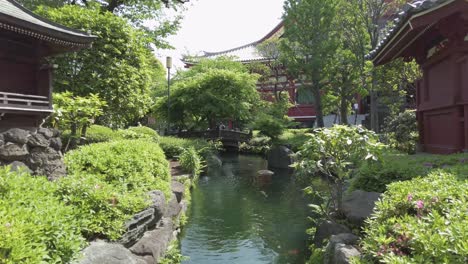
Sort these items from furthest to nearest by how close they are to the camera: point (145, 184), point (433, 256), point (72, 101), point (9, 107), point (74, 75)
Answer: point (74, 75) → point (72, 101) → point (9, 107) → point (145, 184) → point (433, 256)

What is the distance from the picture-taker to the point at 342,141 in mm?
6719

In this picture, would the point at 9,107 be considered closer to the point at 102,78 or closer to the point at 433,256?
the point at 102,78

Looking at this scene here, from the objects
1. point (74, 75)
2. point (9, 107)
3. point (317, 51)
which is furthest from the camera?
point (317, 51)

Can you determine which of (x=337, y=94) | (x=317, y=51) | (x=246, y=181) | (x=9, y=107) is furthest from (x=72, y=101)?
(x=337, y=94)

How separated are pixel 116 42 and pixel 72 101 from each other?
12.5ft

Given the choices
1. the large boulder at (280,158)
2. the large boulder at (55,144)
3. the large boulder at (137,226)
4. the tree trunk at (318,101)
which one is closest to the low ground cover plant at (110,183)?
the large boulder at (137,226)

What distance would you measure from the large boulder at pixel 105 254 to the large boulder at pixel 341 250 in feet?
8.18

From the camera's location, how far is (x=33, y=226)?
3.38 m

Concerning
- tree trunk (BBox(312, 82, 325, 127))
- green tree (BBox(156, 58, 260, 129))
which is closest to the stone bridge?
green tree (BBox(156, 58, 260, 129))

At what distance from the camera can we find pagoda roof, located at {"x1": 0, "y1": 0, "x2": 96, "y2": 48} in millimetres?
7543

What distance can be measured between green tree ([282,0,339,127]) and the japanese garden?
0.52m

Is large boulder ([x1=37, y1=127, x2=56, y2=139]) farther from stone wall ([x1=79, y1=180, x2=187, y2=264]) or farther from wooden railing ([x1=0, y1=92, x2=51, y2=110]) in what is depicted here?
stone wall ([x1=79, y1=180, x2=187, y2=264])

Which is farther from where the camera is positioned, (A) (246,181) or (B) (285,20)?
(B) (285,20)

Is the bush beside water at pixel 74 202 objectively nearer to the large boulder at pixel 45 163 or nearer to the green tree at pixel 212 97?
the large boulder at pixel 45 163
